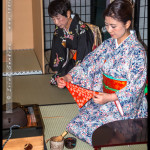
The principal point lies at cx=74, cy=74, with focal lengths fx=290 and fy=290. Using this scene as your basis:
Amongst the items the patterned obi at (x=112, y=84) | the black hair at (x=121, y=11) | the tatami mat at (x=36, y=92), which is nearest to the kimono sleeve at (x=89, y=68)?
the patterned obi at (x=112, y=84)

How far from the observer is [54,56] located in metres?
4.55

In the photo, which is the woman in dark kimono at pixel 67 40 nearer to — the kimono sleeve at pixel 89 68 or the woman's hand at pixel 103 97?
the kimono sleeve at pixel 89 68

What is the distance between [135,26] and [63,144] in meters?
2.11

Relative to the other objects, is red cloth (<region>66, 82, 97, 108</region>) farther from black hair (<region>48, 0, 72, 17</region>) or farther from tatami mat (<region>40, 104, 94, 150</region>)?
black hair (<region>48, 0, 72, 17</region>)

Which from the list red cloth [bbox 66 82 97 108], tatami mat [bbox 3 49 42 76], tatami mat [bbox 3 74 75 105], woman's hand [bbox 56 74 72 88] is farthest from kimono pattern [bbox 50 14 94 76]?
red cloth [bbox 66 82 97 108]

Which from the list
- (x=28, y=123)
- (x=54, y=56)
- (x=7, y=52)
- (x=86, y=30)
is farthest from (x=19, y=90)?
(x=7, y=52)

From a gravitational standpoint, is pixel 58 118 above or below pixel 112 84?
below

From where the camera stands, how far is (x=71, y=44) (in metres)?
4.28

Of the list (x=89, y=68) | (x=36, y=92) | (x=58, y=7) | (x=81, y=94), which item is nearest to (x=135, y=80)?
(x=81, y=94)

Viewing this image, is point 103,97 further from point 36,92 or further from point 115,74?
point 36,92

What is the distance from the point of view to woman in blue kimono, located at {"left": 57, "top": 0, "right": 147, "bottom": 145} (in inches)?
101

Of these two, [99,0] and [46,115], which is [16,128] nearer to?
[46,115]

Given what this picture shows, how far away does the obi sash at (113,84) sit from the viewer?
2.66 metres

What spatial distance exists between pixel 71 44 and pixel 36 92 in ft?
2.88
